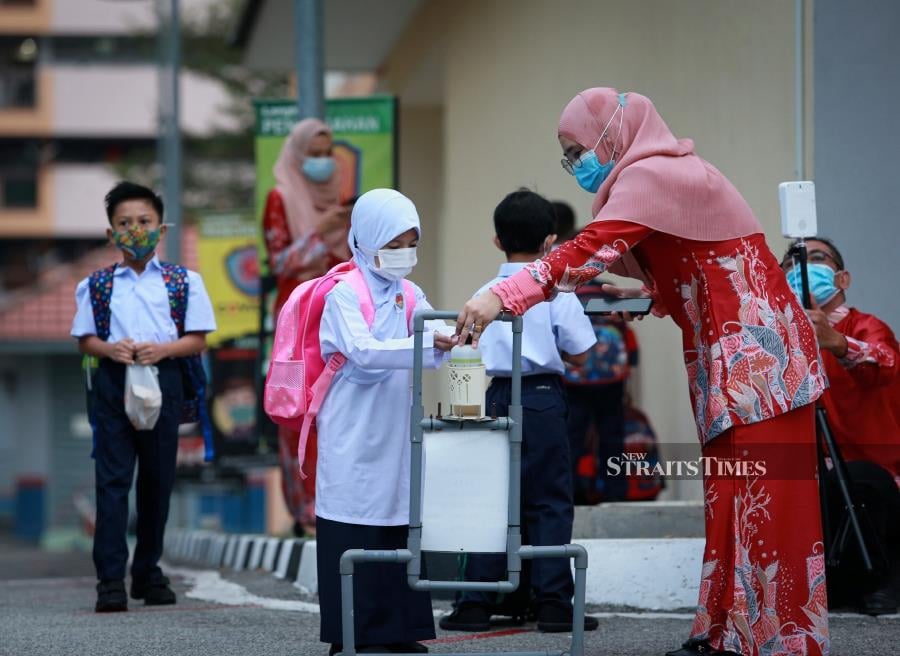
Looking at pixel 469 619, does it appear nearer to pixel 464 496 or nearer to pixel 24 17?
pixel 464 496

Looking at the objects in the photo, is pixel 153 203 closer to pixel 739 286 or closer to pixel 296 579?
pixel 296 579

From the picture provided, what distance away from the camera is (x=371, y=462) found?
4.86m

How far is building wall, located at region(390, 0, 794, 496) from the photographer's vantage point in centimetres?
781

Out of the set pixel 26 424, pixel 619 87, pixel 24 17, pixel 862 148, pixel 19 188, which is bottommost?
pixel 26 424

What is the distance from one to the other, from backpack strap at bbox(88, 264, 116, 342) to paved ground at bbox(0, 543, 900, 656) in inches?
50.1

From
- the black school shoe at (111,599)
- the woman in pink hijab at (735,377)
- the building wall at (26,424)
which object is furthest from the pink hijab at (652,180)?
the building wall at (26,424)

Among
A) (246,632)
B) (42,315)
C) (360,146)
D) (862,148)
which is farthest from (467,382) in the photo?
(42,315)

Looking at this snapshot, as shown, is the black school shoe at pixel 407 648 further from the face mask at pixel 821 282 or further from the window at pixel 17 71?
the window at pixel 17 71

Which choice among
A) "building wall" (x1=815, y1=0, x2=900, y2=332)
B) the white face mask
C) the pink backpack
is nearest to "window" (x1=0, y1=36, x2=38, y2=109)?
"building wall" (x1=815, y1=0, x2=900, y2=332)

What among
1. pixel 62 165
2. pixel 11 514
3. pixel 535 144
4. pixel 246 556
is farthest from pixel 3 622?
pixel 62 165

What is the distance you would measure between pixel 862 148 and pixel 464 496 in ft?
11.7

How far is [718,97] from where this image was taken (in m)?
8.49

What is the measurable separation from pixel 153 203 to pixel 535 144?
465 cm

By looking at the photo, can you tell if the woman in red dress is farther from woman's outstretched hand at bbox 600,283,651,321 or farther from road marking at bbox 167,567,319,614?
woman's outstretched hand at bbox 600,283,651,321
